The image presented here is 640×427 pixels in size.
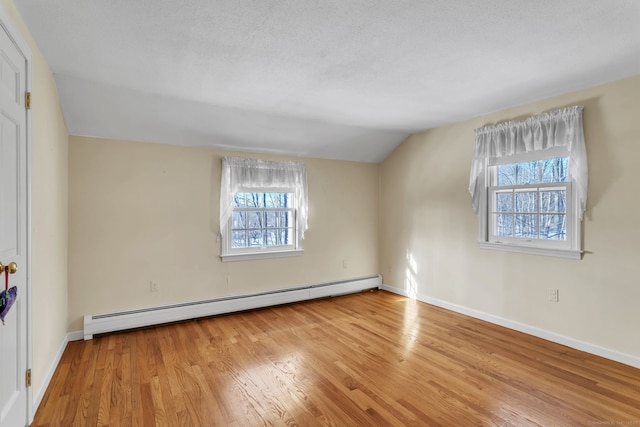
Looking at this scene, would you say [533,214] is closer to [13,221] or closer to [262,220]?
[262,220]

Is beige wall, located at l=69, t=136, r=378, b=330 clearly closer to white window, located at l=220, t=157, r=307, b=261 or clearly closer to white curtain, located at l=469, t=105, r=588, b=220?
white window, located at l=220, t=157, r=307, b=261

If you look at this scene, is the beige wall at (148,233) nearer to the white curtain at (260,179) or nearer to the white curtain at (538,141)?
the white curtain at (260,179)

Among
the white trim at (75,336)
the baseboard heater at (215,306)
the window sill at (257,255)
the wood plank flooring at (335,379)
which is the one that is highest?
the window sill at (257,255)

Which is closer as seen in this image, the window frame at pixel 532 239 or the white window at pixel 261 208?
the window frame at pixel 532 239

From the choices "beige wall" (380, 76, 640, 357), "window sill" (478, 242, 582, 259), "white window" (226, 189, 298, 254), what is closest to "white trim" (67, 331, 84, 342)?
"white window" (226, 189, 298, 254)

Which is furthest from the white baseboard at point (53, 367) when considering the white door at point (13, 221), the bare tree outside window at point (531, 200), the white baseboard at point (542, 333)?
the bare tree outside window at point (531, 200)

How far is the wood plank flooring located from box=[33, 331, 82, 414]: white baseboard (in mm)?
59

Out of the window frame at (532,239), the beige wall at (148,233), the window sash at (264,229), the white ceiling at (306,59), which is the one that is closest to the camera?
the white ceiling at (306,59)

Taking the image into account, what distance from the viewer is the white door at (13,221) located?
153 cm

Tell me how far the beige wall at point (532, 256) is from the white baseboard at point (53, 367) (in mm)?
3969

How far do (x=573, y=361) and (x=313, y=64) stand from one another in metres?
3.22

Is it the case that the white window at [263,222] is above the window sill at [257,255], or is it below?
above

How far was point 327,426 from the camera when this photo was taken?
1883 mm

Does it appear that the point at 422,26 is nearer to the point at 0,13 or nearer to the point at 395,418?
the point at 0,13
